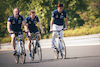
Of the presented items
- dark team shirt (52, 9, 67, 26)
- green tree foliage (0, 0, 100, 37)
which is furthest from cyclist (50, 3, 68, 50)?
green tree foliage (0, 0, 100, 37)

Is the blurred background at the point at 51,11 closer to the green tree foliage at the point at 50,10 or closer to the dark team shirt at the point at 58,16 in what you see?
the green tree foliage at the point at 50,10

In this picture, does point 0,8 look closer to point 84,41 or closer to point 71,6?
point 71,6

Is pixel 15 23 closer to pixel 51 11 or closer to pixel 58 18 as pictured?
pixel 58 18

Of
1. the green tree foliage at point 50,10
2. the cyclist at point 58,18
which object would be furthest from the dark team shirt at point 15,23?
the green tree foliage at point 50,10

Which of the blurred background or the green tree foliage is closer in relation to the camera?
the blurred background

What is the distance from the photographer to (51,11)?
85.3 feet

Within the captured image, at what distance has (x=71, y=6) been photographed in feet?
88.2

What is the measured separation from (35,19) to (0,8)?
15342 mm

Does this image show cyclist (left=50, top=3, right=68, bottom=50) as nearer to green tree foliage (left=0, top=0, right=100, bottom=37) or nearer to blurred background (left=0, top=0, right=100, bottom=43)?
blurred background (left=0, top=0, right=100, bottom=43)

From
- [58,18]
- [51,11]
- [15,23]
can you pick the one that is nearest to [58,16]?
[58,18]

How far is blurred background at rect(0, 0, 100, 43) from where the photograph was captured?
24688mm

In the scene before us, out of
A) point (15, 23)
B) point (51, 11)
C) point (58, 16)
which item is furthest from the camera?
point (51, 11)

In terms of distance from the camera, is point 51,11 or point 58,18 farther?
point 51,11

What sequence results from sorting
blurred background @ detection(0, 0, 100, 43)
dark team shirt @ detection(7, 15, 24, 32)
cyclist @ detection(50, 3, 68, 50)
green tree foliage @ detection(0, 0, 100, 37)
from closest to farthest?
dark team shirt @ detection(7, 15, 24, 32)
cyclist @ detection(50, 3, 68, 50)
blurred background @ detection(0, 0, 100, 43)
green tree foliage @ detection(0, 0, 100, 37)
